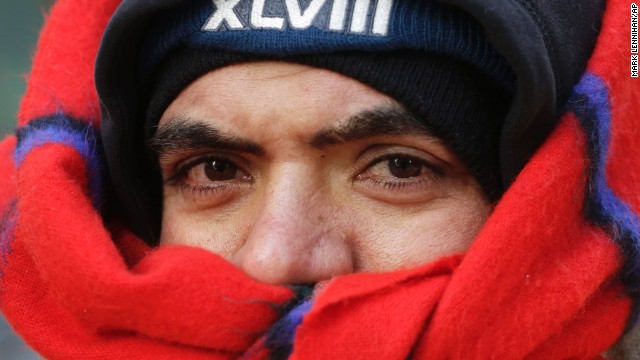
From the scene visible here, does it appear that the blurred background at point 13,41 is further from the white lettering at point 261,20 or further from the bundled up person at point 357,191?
the white lettering at point 261,20

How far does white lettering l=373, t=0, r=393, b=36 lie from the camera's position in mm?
1456

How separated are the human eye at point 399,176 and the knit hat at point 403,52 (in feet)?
0.25

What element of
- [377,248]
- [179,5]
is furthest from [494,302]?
[179,5]

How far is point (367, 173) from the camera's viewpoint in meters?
1.56

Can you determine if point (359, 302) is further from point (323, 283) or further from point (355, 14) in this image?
point (355, 14)

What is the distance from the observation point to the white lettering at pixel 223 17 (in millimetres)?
1541

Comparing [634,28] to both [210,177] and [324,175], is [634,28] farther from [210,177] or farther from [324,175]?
[210,177]

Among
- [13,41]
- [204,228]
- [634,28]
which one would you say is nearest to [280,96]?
[204,228]

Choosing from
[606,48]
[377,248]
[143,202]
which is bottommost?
[143,202]

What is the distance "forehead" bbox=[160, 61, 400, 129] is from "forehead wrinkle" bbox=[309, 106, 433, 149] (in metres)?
0.01

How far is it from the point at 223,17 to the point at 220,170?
312 mm

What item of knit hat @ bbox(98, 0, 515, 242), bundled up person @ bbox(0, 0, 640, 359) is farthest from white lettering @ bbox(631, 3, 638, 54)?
knit hat @ bbox(98, 0, 515, 242)

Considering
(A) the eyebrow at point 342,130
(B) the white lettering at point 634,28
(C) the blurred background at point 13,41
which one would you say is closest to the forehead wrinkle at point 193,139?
(A) the eyebrow at point 342,130

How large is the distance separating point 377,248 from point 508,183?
0.86 feet
